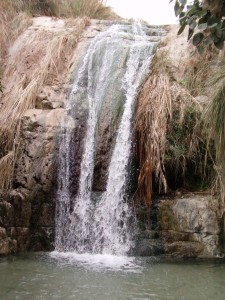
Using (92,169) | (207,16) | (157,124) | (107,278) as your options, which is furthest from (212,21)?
(92,169)

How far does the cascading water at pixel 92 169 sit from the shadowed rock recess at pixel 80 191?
16mm

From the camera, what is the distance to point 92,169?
6672 millimetres

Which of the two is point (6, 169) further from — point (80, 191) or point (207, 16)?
point (207, 16)

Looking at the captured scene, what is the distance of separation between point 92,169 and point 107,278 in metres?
2.22

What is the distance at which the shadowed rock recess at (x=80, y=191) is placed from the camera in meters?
5.84

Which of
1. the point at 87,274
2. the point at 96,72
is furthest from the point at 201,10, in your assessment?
the point at 96,72

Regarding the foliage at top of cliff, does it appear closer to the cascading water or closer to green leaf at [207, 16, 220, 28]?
green leaf at [207, 16, 220, 28]

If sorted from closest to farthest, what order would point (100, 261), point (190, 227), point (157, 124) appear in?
point (100, 261) < point (190, 227) < point (157, 124)

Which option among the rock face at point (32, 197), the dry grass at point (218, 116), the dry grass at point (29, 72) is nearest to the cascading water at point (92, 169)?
the rock face at point (32, 197)

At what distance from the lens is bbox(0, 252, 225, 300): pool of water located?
4.32 meters

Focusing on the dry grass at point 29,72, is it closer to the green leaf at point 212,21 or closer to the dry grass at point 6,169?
the dry grass at point 6,169

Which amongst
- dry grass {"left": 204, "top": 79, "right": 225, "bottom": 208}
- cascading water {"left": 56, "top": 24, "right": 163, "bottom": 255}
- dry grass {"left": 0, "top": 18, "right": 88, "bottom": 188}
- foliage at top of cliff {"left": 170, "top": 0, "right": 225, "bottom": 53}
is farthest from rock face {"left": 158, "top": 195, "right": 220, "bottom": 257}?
foliage at top of cliff {"left": 170, "top": 0, "right": 225, "bottom": 53}

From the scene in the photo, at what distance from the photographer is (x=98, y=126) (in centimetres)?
692

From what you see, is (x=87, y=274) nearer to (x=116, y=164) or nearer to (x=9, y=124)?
(x=116, y=164)
